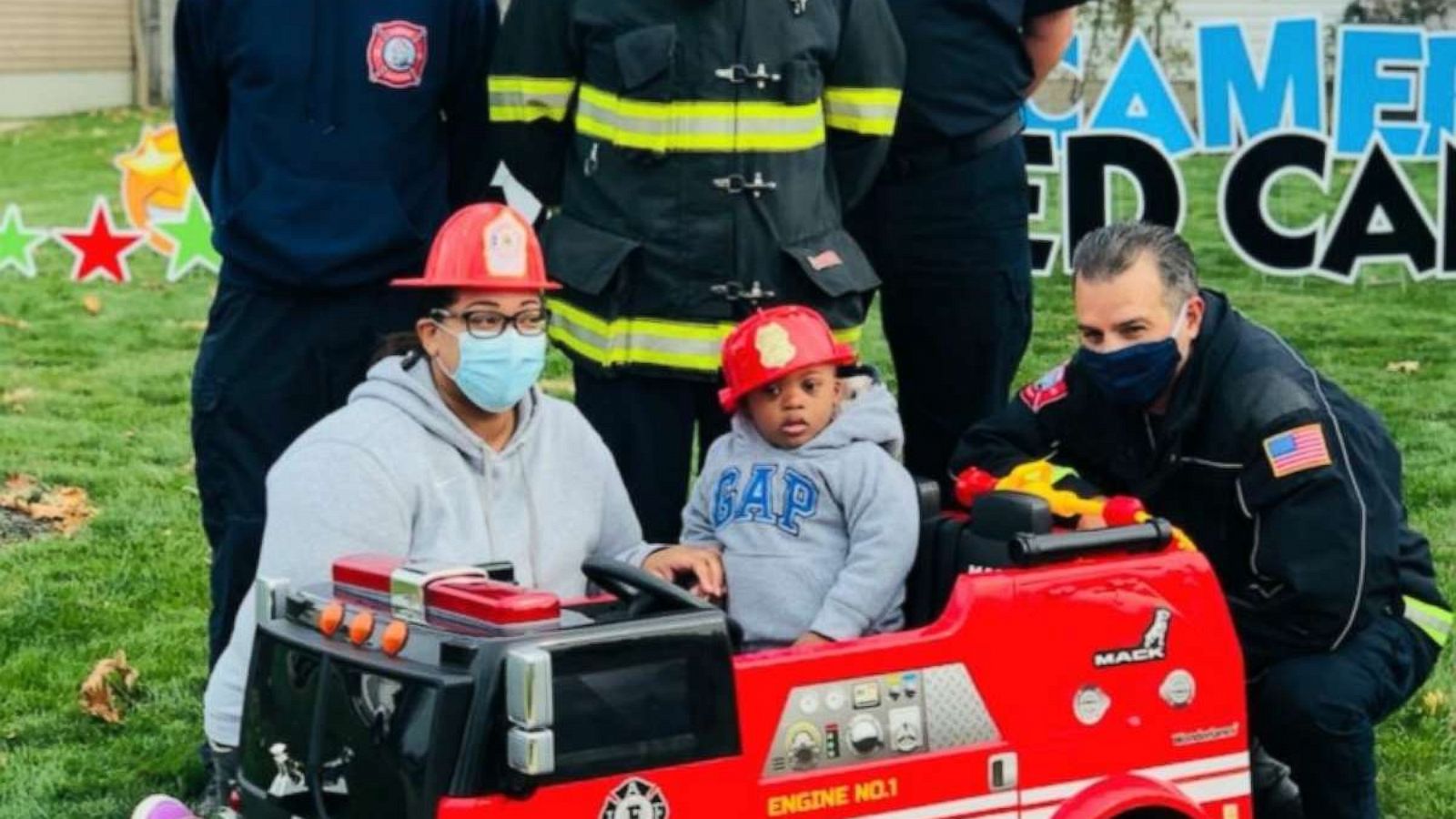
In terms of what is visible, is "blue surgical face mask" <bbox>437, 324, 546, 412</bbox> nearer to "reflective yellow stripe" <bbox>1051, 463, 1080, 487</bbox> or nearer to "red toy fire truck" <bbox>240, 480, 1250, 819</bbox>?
"red toy fire truck" <bbox>240, 480, 1250, 819</bbox>

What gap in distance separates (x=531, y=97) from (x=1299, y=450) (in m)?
1.79

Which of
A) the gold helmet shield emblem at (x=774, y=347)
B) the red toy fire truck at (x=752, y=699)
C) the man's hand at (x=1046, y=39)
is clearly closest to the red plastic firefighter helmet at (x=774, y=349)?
the gold helmet shield emblem at (x=774, y=347)

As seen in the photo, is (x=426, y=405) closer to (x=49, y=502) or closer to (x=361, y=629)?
(x=361, y=629)

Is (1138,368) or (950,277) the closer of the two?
(1138,368)

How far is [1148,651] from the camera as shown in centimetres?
425

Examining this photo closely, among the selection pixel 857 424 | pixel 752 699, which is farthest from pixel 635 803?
pixel 857 424

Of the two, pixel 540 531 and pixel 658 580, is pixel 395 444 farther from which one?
pixel 658 580

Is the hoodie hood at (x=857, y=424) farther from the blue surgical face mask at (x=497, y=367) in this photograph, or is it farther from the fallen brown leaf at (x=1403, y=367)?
the fallen brown leaf at (x=1403, y=367)

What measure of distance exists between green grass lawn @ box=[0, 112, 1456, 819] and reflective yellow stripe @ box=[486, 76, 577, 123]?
1737 millimetres

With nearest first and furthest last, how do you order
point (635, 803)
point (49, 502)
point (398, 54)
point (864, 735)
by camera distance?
point (635, 803)
point (864, 735)
point (398, 54)
point (49, 502)

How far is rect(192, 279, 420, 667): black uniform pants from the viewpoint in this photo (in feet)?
17.3

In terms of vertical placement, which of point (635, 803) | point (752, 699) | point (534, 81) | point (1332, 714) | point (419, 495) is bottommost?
point (1332, 714)

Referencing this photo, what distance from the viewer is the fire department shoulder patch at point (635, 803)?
3660 millimetres

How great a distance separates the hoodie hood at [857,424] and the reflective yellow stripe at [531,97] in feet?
2.80
